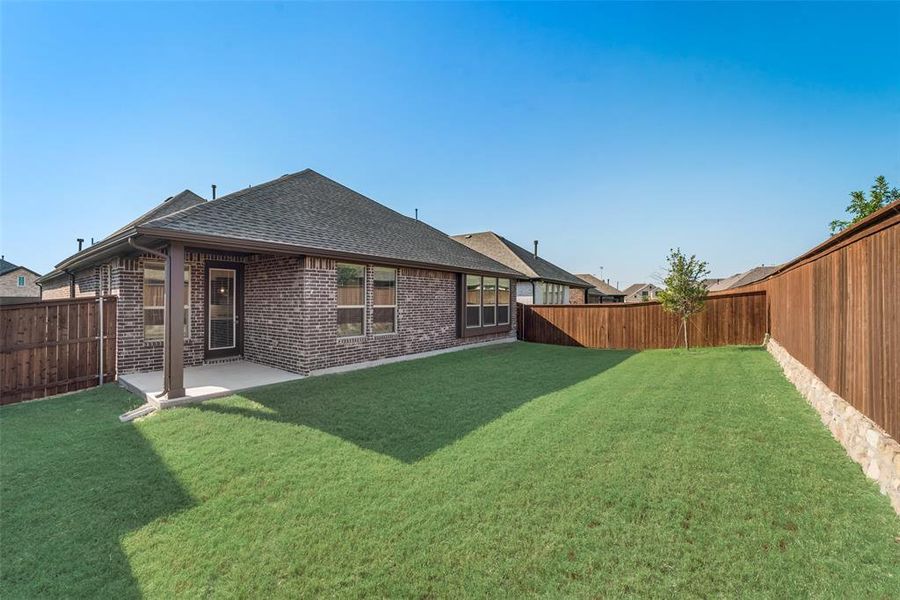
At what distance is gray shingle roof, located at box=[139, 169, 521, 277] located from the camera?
7.01m

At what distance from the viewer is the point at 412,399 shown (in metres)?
6.30

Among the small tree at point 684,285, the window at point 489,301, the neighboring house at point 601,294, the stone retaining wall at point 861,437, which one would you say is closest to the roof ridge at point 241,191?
the window at point 489,301

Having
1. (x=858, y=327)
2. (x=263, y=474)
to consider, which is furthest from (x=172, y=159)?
(x=858, y=327)

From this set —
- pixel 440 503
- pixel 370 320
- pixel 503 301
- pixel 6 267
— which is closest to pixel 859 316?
pixel 440 503

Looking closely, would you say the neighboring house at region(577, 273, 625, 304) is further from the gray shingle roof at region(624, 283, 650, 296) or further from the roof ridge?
the gray shingle roof at region(624, 283, 650, 296)

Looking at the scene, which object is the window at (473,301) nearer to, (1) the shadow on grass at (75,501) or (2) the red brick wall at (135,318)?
(2) the red brick wall at (135,318)

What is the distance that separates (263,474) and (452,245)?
11845mm

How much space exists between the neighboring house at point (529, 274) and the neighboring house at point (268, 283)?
361 inches

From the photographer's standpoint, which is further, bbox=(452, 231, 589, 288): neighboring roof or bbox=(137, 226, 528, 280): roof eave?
bbox=(452, 231, 589, 288): neighboring roof

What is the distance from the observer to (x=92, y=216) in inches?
549

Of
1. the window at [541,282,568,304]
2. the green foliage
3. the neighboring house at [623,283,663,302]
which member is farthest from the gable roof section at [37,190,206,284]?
the neighboring house at [623,283,663,302]

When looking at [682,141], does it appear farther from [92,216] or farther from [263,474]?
[92,216]

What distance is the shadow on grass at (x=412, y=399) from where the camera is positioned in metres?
4.76

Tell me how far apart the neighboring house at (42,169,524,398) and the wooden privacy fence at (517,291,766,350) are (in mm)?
6352
